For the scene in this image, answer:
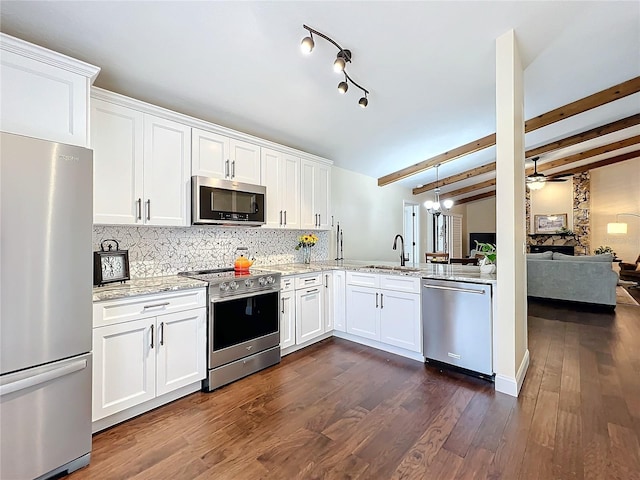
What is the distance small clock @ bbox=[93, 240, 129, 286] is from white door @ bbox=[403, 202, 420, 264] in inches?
253

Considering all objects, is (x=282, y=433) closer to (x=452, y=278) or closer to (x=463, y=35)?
(x=452, y=278)

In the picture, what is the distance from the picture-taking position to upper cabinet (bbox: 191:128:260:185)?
109 inches

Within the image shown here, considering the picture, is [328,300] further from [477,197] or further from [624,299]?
[477,197]

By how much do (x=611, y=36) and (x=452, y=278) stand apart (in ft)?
8.08

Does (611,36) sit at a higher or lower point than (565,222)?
higher

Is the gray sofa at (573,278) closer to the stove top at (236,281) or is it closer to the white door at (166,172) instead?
the stove top at (236,281)

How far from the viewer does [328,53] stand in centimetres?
244

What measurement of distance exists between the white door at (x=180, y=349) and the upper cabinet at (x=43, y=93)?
1.31 metres

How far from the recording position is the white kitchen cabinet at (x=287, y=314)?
3082 mm

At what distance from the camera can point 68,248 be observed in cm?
158

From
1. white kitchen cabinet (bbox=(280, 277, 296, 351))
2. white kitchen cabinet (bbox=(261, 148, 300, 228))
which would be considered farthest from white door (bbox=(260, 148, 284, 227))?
white kitchen cabinet (bbox=(280, 277, 296, 351))

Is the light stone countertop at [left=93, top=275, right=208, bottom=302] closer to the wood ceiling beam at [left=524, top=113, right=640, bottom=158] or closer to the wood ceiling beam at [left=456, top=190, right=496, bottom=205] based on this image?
the wood ceiling beam at [left=524, top=113, right=640, bottom=158]

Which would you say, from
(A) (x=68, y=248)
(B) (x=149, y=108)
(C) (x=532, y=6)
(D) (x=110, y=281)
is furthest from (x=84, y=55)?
(C) (x=532, y=6)

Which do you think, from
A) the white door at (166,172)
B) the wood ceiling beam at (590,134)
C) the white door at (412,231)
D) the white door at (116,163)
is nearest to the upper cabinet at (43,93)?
the white door at (116,163)
